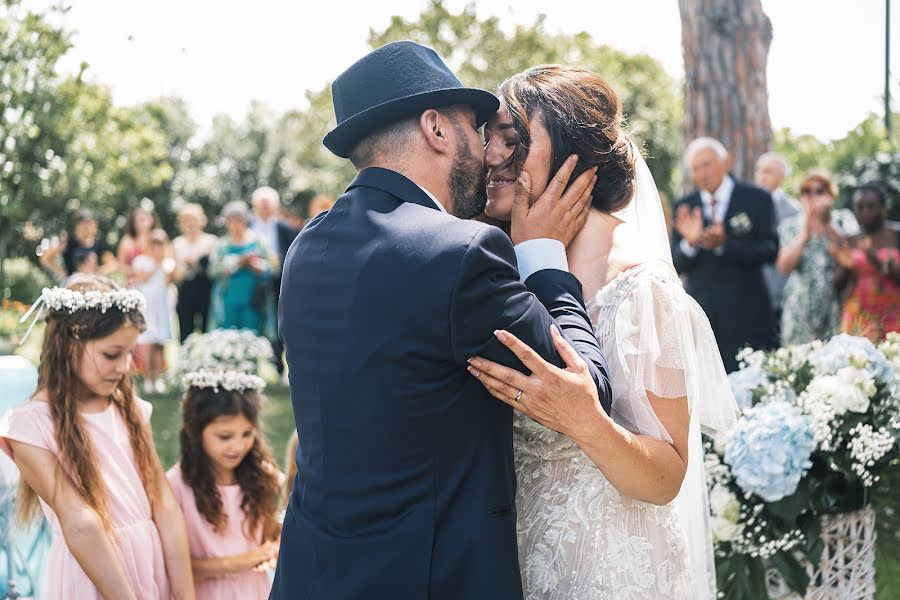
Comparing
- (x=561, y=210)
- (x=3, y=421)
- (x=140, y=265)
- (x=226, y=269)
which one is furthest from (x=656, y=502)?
(x=140, y=265)

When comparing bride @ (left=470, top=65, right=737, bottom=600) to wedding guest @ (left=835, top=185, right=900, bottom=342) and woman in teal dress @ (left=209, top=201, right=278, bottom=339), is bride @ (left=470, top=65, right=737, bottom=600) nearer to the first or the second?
wedding guest @ (left=835, top=185, right=900, bottom=342)

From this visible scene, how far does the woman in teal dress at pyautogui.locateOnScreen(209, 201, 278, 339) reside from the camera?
10.0 meters

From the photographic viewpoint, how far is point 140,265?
1052 cm

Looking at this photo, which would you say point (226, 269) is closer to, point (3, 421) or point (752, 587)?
point (3, 421)

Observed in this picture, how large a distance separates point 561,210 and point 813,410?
130cm

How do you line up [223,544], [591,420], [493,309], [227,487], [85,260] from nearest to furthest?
[493,309], [591,420], [223,544], [227,487], [85,260]

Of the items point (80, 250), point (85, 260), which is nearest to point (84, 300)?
point (85, 260)

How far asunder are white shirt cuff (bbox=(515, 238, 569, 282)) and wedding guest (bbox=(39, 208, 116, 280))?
803cm

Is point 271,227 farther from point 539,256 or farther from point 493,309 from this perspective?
point 493,309

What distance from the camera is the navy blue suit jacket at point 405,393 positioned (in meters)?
2.12

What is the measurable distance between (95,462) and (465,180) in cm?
181

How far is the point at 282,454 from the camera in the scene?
725cm

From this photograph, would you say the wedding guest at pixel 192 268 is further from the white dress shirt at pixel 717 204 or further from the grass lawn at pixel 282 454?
the white dress shirt at pixel 717 204

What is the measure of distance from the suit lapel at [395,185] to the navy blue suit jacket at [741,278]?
5039 mm
